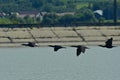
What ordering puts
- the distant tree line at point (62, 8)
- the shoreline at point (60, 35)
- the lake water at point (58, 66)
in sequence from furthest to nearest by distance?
the distant tree line at point (62, 8), the shoreline at point (60, 35), the lake water at point (58, 66)

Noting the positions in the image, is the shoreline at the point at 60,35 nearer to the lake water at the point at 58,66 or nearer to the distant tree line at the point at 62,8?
the lake water at the point at 58,66

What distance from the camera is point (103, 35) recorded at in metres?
103

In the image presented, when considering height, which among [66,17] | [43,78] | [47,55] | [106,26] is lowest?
[66,17]

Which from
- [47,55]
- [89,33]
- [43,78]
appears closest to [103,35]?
[89,33]

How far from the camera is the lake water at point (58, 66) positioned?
2347 inches

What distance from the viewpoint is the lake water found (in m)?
59.6

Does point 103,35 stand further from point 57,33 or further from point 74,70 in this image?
point 74,70

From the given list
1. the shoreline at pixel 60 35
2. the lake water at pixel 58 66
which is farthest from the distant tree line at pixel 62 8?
the lake water at pixel 58 66

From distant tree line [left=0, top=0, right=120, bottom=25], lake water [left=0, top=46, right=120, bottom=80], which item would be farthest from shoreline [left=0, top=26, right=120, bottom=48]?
distant tree line [left=0, top=0, right=120, bottom=25]

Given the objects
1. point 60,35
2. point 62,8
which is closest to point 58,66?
point 60,35

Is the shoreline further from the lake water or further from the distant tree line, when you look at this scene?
the distant tree line

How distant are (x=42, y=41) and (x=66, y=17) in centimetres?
5735

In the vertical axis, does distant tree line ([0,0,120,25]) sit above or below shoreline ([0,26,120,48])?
below

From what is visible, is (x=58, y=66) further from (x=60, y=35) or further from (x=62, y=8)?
(x=62, y=8)
